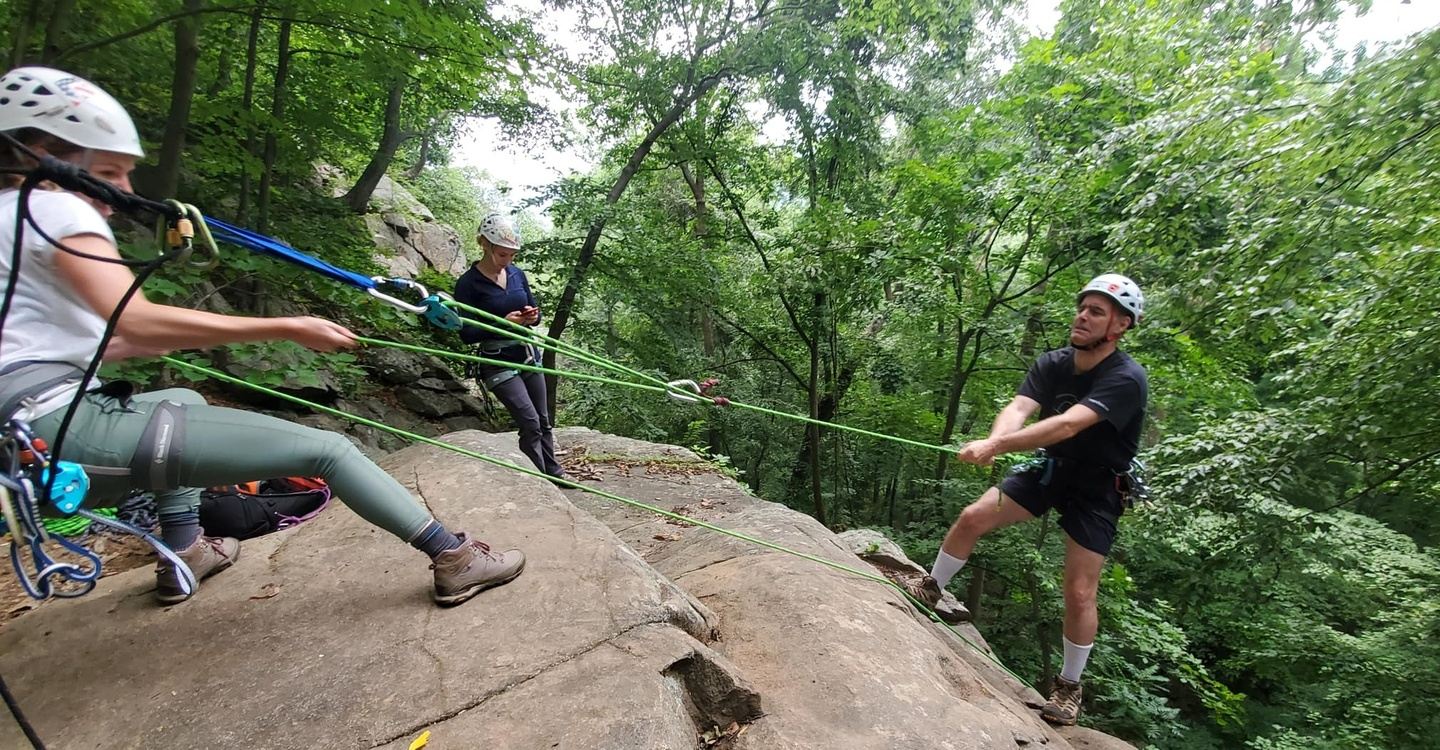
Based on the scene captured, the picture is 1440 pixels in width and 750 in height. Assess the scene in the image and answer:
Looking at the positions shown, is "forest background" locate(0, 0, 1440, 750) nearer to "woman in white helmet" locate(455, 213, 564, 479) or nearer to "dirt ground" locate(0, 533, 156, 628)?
"woman in white helmet" locate(455, 213, 564, 479)

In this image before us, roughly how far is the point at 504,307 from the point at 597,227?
538cm

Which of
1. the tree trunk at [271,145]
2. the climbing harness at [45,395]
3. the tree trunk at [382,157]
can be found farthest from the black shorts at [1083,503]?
the tree trunk at [382,157]

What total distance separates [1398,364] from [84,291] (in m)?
6.72

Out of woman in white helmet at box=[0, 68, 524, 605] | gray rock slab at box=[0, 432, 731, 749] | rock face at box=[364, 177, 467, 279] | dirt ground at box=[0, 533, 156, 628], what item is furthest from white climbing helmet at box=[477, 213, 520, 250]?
rock face at box=[364, 177, 467, 279]

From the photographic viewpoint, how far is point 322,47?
5707mm

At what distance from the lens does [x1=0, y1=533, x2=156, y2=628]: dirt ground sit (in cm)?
253

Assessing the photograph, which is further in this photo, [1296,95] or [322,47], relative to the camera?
[322,47]

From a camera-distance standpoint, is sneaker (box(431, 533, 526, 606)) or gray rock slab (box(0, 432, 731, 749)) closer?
gray rock slab (box(0, 432, 731, 749))

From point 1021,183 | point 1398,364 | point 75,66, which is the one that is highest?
point 1021,183

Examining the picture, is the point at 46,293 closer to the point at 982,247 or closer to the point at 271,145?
the point at 271,145

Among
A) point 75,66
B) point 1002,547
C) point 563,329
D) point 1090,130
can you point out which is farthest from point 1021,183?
point 75,66

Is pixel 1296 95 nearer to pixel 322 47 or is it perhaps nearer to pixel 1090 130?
pixel 1090 130

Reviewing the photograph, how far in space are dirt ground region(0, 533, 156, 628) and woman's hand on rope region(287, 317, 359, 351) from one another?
192 centimetres

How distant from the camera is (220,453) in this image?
1718mm
